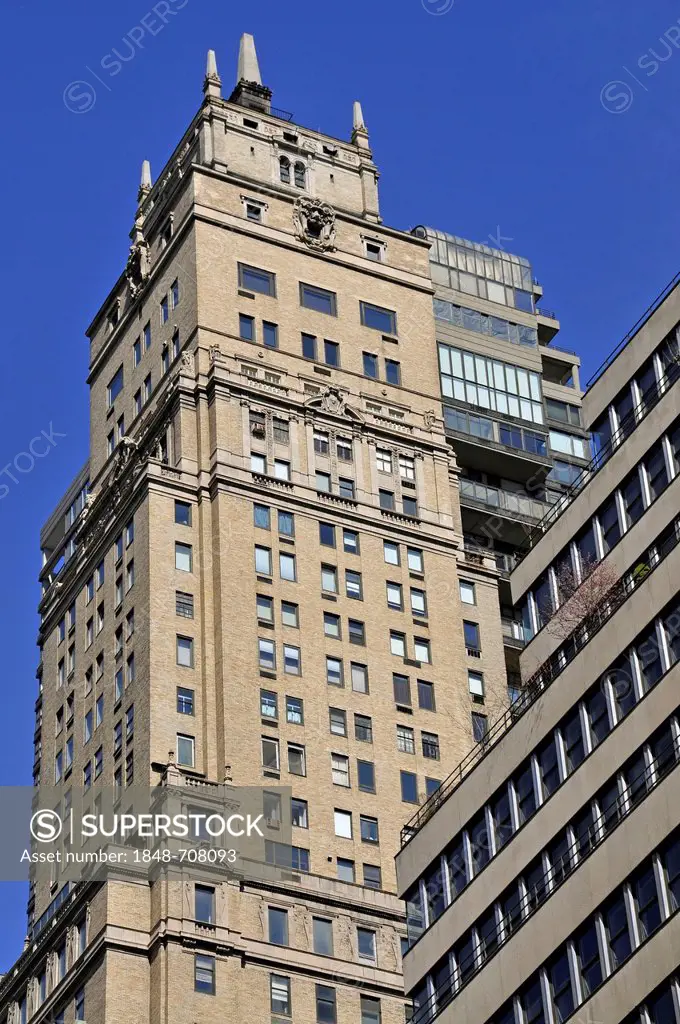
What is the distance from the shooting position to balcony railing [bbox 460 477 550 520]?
417 ft

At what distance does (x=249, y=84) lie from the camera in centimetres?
13600

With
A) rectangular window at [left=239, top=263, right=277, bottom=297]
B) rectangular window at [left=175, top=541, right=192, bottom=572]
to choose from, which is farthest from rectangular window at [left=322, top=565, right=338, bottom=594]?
rectangular window at [left=239, top=263, right=277, bottom=297]

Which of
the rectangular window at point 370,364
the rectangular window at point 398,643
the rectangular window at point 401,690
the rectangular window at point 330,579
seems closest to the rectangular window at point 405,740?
the rectangular window at point 401,690

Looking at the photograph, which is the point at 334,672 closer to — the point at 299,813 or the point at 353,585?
the point at 353,585

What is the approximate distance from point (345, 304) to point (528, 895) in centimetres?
7056

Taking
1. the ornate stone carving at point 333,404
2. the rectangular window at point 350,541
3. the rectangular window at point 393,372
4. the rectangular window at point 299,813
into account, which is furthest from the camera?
the rectangular window at point 393,372

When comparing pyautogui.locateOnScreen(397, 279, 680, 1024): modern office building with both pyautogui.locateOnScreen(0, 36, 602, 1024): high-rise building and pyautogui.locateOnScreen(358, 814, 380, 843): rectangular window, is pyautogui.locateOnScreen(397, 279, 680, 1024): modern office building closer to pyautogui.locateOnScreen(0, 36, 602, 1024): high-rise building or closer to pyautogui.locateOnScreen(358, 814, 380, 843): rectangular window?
pyautogui.locateOnScreen(0, 36, 602, 1024): high-rise building

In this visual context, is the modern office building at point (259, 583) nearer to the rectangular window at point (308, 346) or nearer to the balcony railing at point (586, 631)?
the rectangular window at point (308, 346)

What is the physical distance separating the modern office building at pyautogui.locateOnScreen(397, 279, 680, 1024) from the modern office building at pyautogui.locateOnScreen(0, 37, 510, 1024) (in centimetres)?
3370

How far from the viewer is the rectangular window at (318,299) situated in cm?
12500

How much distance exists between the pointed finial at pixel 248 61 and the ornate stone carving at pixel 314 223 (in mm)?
11633

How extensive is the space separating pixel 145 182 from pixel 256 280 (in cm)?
1775

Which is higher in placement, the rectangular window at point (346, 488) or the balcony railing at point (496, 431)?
the balcony railing at point (496, 431)

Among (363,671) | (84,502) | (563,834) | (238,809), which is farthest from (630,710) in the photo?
(84,502)
